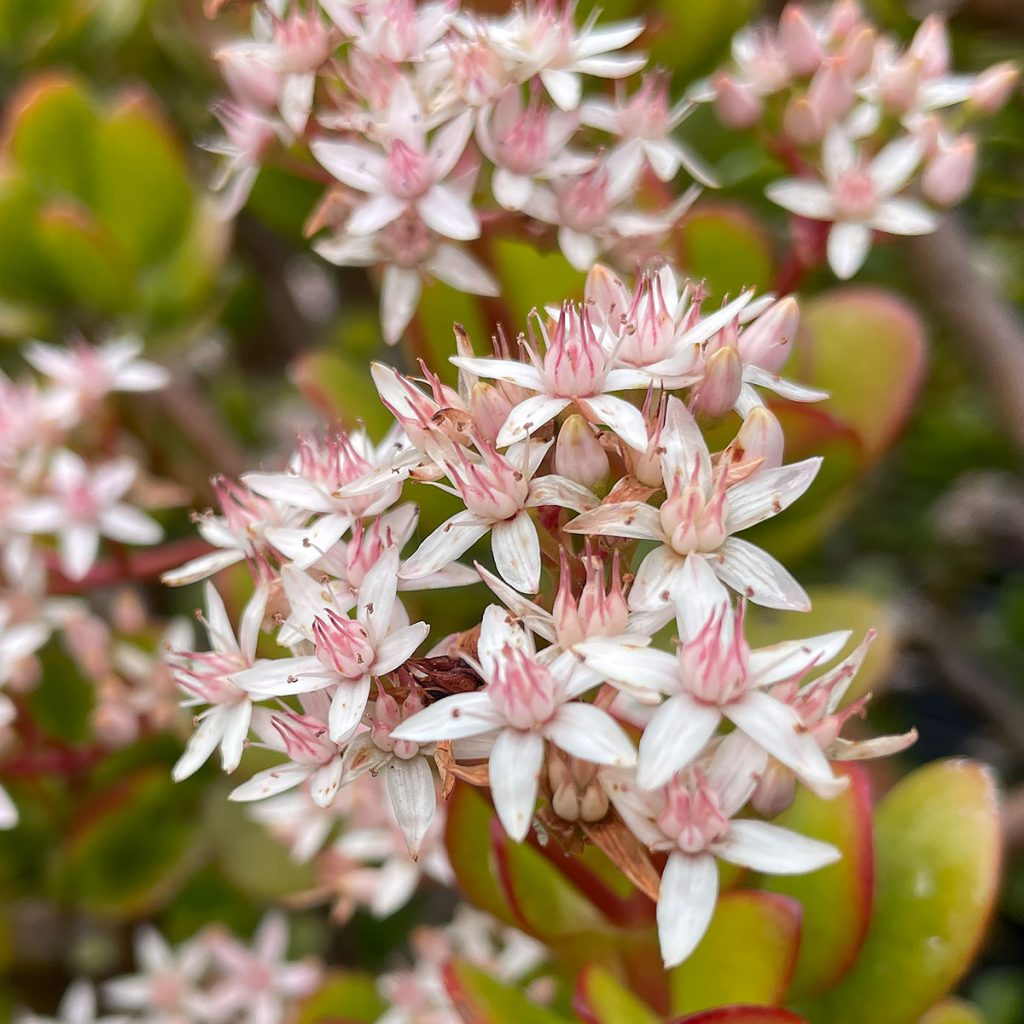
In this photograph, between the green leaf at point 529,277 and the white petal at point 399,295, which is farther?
the green leaf at point 529,277

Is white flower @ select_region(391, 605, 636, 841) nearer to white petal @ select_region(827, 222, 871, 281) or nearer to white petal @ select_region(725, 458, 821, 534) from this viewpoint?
white petal @ select_region(725, 458, 821, 534)

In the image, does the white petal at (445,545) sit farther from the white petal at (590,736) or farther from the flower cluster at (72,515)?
the flower cluster at (72,515)

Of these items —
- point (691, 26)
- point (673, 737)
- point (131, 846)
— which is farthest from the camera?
point (131, 846)

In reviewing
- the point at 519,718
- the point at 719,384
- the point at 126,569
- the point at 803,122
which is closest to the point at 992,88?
the point at 803,122

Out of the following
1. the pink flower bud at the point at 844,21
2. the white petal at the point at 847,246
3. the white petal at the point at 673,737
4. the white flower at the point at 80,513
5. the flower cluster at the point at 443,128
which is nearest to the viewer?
the white petal at the point at 673,737

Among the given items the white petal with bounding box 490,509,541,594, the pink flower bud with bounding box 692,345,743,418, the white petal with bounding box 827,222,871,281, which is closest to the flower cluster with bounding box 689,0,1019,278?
the white petal with bounding box 827,222,871,281

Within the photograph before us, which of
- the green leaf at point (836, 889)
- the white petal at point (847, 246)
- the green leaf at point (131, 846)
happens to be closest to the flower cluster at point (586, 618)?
the green leaf at point (836, 889)

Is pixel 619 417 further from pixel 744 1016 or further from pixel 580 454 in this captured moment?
pixel 744 1016
